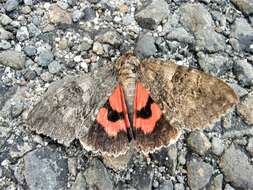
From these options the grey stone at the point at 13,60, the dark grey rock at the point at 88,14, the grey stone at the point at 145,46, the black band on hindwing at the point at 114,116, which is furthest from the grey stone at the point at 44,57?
the black band on hindwing at the point at 114,116

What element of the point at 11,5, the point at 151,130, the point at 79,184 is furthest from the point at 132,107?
the point at 11,5

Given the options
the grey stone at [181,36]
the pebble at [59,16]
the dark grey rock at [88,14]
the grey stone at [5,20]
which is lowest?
the grey stone at [5,20]

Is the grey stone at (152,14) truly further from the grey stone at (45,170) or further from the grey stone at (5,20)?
the grey stone at (45,170)

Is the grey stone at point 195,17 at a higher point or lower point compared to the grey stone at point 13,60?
higher

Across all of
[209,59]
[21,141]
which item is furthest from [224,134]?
[21,141]

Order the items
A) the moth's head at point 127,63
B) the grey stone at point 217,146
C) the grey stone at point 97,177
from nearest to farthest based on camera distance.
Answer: the grey stone at point 97,177 < the grey stone at point 217,146 < the moth's head at point 127,63

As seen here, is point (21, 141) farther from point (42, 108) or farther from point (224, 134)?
point (224, 134)

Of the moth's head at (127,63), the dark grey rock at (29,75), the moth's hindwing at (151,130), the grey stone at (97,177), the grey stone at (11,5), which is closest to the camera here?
the moth's hindwing at (151,130)

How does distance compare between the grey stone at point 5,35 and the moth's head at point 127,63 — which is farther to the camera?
the grey stone at point 5,35
